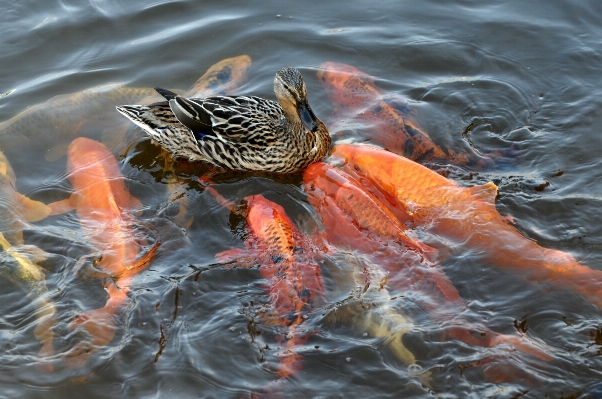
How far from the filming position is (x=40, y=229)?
7.12 metres

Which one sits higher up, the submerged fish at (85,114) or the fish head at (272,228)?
the submerged fish at (85,114)

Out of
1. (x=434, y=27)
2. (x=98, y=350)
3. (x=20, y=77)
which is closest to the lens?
(x=98, y=350)

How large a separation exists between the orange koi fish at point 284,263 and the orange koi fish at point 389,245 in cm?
42

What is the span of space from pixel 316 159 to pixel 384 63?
2521mm

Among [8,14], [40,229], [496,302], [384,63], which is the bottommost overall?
[496,302]

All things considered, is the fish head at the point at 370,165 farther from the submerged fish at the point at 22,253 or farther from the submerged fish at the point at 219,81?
the submerged fish at the point at 22,253

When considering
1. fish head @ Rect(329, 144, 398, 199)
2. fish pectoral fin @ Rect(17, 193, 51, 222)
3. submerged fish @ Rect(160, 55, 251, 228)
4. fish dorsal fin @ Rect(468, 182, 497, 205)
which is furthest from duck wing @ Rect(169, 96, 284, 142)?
fish dorsal fin @ Rect(468, 182, 497, 205)

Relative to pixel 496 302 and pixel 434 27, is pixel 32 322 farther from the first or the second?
pixel 434 27

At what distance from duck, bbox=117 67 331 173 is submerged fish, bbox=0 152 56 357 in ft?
5.86

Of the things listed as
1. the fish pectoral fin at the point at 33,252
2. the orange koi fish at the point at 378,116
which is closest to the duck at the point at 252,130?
the orange koi fish at the point at 378,116

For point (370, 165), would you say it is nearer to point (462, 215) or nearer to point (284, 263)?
point (462, 215)

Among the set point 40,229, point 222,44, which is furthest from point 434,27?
point 40,229

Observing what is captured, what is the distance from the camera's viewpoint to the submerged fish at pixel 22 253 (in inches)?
237

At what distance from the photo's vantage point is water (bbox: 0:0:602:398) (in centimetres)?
552
